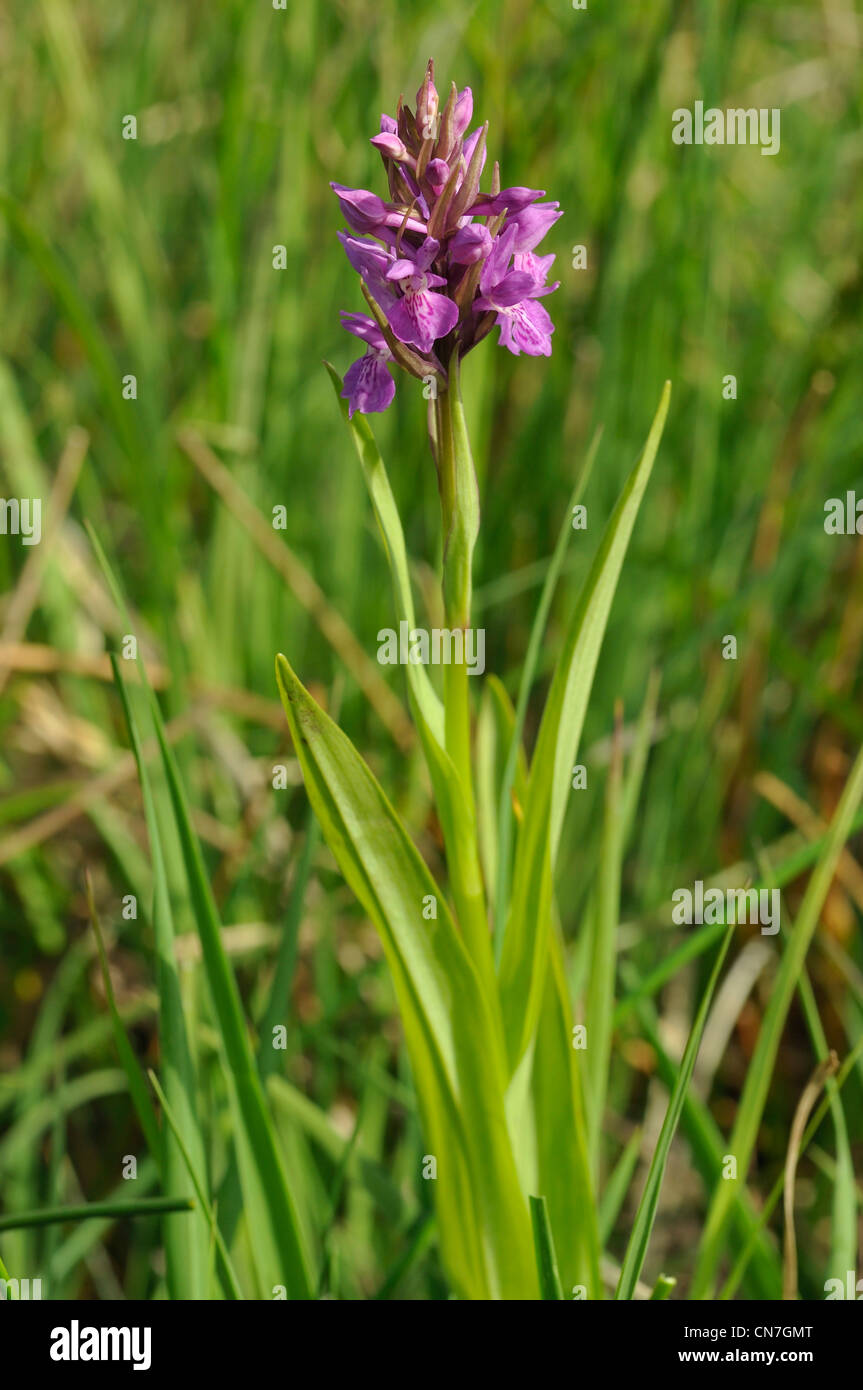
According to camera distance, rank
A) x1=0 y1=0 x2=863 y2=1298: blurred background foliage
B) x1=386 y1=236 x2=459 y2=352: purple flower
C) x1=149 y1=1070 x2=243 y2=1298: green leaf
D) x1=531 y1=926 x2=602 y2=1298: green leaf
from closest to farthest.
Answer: x1=386 y1=236 x2=459 y2=352: purple flower < x1=149 y1=1070 x2=243 y2=1298: green leaf < x1=531 y1=926 x2=602 y2=1298: green leaf < x1=0 y1=0 x2=863 y2=1298: blurred background foliage

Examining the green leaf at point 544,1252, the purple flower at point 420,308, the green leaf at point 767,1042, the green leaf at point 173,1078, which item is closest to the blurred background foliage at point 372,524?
the green leaf at point 767,1042

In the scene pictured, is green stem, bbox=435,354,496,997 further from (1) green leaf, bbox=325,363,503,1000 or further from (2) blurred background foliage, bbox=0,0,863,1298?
(2) blurred background foliage, bbox=0,0,863,1298

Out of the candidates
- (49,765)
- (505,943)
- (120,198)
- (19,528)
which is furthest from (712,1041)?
(120,198)

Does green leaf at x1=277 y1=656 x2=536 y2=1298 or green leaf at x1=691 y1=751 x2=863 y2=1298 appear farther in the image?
green leaf at x1=691 y1=751 x2=863 y2=1298

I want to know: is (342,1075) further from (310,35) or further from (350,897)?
(310,35)

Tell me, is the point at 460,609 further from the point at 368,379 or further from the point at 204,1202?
the point at 204,1202

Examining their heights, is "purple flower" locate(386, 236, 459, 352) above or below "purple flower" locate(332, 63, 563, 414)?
below

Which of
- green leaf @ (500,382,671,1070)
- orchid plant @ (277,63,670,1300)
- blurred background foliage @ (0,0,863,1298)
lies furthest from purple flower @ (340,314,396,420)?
blurred background foliage @ (0,0,863,1298)

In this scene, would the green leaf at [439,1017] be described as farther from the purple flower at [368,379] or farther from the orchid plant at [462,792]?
the purple flower at [368,379]
